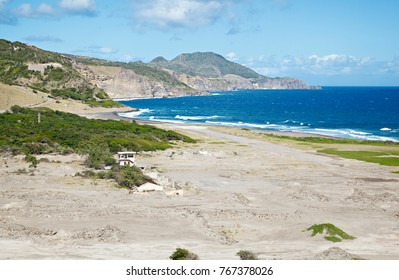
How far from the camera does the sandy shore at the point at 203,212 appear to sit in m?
27.0

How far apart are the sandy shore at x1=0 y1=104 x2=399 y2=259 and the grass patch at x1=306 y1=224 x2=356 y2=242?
49 cm

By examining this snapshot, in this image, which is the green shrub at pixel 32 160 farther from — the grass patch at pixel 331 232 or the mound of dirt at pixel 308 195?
the grass patch at pixel 331 232

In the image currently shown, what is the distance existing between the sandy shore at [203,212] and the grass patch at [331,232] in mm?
489

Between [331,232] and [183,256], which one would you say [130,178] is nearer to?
[331,232]

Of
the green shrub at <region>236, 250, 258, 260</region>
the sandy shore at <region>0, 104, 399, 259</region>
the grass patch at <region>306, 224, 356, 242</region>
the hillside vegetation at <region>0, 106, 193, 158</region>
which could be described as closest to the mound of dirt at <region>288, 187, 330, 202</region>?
the sandy shore at <region>0, 104, 399, 259</region>

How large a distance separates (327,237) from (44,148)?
1852 inches

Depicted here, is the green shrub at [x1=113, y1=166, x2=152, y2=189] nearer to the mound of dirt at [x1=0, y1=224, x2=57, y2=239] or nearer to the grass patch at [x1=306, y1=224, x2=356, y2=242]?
the mound of dirt at [x1=0, y1=224, x2=57, y2=239]

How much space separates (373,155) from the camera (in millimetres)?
74750

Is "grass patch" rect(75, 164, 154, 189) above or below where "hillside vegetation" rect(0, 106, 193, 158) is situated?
below

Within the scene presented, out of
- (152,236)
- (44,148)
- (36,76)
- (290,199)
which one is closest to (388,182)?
(290,199)

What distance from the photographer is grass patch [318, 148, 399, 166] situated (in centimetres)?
6826

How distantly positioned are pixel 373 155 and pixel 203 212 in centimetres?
4686

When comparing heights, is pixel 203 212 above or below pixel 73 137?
below

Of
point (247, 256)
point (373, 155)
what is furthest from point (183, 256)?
point (373, 155)
